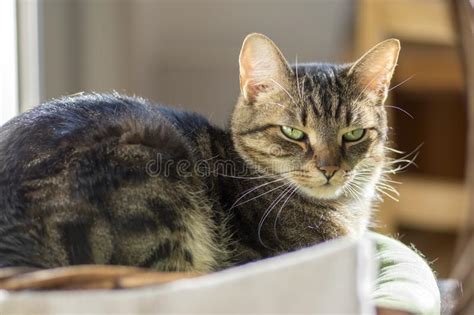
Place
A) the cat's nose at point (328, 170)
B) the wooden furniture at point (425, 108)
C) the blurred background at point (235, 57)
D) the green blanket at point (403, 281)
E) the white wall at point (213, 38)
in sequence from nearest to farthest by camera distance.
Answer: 1. the green blanket at point (403, 281)
2. the cat's nose at point (328, 170)
3. the blurred background at point (235, 57)
4. the wooden furniture at point (425, 108)
5. the white wall at point (213, 38)

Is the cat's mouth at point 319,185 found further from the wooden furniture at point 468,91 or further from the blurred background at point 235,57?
the blurred background at point 235,57

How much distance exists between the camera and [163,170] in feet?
3.95

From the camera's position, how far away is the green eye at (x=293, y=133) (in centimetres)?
138

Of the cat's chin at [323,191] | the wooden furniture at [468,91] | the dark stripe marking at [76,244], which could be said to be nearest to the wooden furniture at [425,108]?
the wooden furniture at [468,91]

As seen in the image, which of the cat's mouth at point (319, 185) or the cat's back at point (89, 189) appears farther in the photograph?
the cat's mouth at point (319, 185)

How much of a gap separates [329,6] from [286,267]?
270cm

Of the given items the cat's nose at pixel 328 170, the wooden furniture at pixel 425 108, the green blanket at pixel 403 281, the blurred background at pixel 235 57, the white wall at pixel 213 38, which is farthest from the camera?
the white wall at pixel 213 38

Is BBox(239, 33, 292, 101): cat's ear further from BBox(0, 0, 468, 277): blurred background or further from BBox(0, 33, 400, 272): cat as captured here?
BBox(0, 0, 468, 277): blurred background

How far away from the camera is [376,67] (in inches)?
56.2

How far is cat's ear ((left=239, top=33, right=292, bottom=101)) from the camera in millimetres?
1369

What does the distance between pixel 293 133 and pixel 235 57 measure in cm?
201

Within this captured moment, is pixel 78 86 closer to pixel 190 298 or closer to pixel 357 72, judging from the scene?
pixel 357 72

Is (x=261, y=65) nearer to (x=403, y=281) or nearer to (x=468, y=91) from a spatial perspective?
(x=468, y=91)

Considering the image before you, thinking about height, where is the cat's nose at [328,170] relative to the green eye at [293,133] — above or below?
below
